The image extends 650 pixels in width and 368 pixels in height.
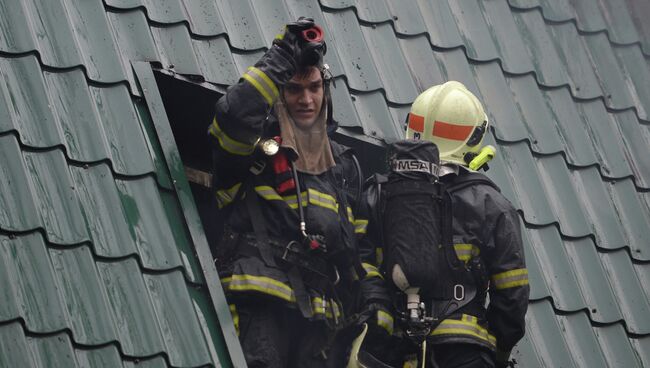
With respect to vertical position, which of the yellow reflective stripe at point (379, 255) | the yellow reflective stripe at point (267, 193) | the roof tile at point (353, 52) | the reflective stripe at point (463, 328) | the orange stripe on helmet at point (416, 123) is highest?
the roof tile at point (353, 52)

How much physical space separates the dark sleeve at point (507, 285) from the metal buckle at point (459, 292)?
0.14 metres

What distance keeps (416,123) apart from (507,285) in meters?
0.94

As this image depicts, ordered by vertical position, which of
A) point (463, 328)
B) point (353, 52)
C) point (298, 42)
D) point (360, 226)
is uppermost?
point (353, 52)

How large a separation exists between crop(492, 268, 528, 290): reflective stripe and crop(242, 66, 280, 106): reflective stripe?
132cm

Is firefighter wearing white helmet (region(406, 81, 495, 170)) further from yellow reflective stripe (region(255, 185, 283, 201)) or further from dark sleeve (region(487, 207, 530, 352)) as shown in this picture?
yellow reflective stripe (region(255, 185, 283, 201))

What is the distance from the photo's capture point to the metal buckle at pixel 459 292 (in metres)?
6.74

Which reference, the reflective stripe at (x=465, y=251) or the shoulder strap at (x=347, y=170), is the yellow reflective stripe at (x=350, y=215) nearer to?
the shoulder strap at (x=347, y=170)

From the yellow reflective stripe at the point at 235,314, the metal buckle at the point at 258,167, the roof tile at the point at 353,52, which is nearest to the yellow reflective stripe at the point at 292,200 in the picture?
the metal buckle at the point at 258,167

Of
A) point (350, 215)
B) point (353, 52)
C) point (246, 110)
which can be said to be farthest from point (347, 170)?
point (353, 52)

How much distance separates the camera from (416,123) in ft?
23.5

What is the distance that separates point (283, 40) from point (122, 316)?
1.38 meters

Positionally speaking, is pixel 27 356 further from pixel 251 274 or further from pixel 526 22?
pixel 526 22

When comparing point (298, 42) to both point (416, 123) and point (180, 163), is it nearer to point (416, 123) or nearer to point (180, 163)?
point (180, 163)

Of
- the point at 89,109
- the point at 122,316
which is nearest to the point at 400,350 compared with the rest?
the point at 122,316
